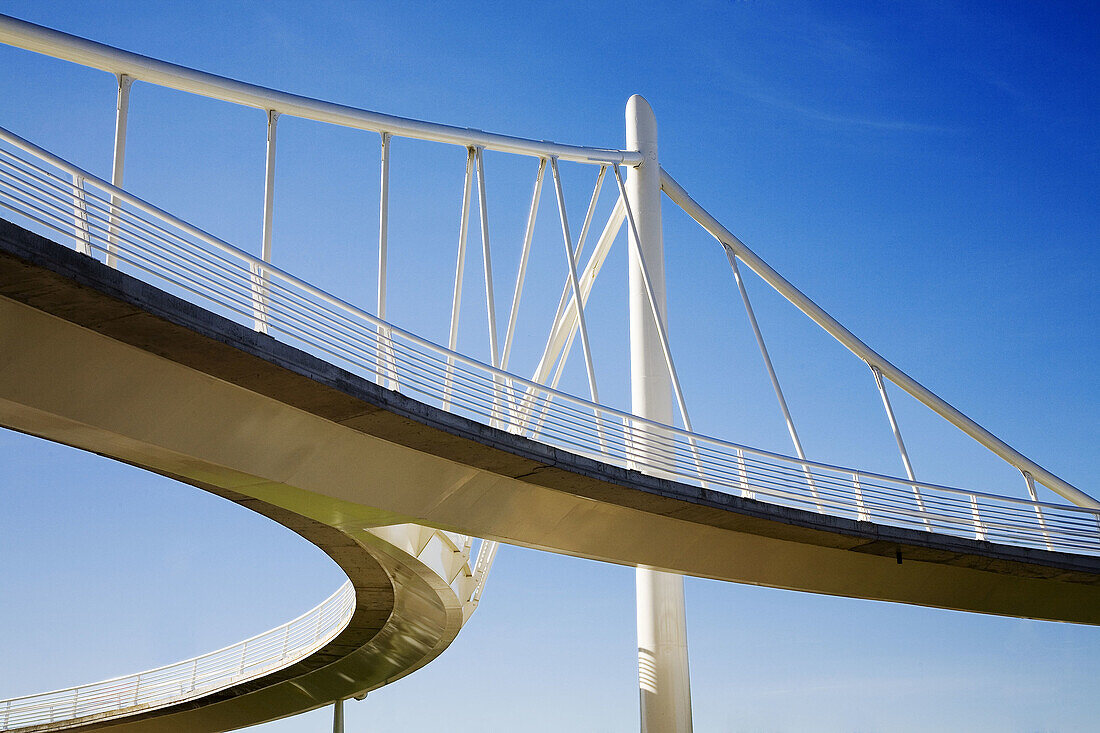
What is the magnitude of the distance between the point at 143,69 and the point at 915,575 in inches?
756

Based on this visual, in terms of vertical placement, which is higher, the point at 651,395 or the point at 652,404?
the point at 651,395

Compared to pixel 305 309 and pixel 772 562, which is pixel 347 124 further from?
pixel 772 562

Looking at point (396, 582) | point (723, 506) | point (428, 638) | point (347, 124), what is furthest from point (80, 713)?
point (723, 506)

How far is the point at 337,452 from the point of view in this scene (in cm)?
1680

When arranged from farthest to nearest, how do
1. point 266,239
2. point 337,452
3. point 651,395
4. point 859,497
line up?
1. point 651,395
2. point 859,497
3. point 266,239
4. point 337,452

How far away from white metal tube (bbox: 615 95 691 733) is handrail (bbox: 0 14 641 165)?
1.30 meters

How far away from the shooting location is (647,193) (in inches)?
1196

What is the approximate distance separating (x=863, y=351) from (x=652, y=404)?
794 centimetres

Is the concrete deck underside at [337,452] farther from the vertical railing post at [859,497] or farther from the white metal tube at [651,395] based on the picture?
the white metal tube at [651,395]

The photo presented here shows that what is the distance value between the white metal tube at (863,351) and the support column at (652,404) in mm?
1362

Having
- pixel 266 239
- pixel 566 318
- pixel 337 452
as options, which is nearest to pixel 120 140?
pixel 266 239

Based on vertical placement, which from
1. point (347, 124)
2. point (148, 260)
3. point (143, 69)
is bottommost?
point (148, 260)

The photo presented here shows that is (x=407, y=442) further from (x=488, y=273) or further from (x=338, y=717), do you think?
(x=338, y=717)

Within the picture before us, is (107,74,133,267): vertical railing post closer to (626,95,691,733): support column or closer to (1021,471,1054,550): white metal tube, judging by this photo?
(626,95,691,733): support column
